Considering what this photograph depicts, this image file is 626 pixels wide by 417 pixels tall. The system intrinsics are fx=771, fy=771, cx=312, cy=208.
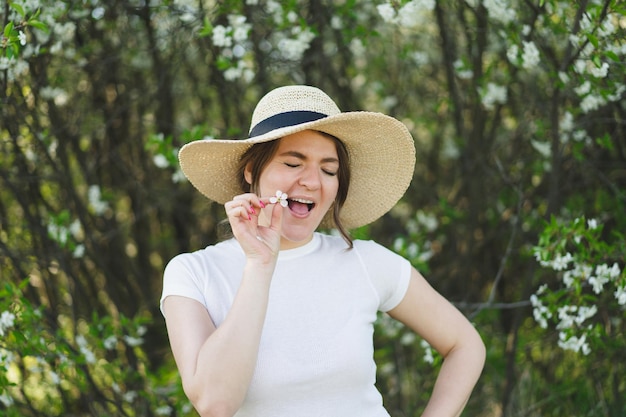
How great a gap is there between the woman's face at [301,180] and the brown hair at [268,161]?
0.03 m

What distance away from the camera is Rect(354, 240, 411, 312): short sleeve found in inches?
85.2

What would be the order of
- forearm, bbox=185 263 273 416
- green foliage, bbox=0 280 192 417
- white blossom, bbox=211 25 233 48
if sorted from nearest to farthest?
1. forearm, bbox=185 263 273 416
2. green foliage, bbox=0 280 192 417
3. white blossom, bbox=211 25 233 48

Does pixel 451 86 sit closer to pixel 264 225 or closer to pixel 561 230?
pixel 561 230

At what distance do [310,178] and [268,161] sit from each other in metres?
0.13

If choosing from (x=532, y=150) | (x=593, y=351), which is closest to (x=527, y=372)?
(x=593, y=351)

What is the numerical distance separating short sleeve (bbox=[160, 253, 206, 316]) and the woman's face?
0.22m

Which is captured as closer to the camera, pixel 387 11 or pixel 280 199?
pixel 280 199

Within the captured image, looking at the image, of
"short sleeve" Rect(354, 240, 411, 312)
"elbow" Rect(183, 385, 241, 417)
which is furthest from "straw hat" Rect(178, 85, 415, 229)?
"elbow" Rect(183, 385, 241, 417)

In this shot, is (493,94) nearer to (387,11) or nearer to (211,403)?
(387,11)

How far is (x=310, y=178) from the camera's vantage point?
6.57 feet

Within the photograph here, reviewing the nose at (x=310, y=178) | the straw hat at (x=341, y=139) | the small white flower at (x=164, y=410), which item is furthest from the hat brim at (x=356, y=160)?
the small white flower at (x=164, y=410)

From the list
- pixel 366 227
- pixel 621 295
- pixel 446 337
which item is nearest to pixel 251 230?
pixel 446 337

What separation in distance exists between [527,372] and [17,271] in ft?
8.03

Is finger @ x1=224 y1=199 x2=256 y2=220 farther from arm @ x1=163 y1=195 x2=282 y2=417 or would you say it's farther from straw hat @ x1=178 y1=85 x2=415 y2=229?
straw hat @ x1=178 y1=85 x2=415 y2=229
